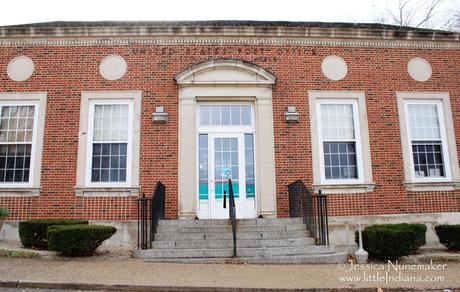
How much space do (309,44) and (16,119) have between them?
320 inches

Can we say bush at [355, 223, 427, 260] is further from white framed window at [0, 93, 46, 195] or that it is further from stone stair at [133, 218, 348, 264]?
white framed window at [0, 93, 46, 195]

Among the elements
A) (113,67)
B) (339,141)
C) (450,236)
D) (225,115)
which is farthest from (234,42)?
(450,236)

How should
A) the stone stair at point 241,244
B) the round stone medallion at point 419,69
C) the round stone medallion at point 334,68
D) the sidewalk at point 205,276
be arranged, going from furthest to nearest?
1. the round stone medallion at point 419,69
2. the round stone medallion at point 334,68
3. the stone stair at point 241,244
4. the sidewalk at point 205,276

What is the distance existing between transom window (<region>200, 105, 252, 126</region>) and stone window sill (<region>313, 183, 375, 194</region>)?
2.55 meters

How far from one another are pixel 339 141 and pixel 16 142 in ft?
27.7

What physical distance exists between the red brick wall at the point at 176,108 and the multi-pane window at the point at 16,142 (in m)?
0.51

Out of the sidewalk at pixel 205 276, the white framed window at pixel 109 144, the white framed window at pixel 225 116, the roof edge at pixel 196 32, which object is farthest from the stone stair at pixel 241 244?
the roof edge at pixel 196 32

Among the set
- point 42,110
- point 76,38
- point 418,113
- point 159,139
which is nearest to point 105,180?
point 159,139

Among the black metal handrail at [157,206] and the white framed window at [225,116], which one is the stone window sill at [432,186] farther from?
the black metal handrail at [157,206]

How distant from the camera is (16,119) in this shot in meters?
10.3

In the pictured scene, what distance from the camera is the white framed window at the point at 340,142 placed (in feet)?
33.9

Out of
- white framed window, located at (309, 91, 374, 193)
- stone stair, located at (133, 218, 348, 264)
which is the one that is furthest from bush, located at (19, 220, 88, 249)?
white framed window, located at (309, 91, 374, 193)

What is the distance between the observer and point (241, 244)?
8086 millimetres

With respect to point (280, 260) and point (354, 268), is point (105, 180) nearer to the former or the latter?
point (280, 260)
